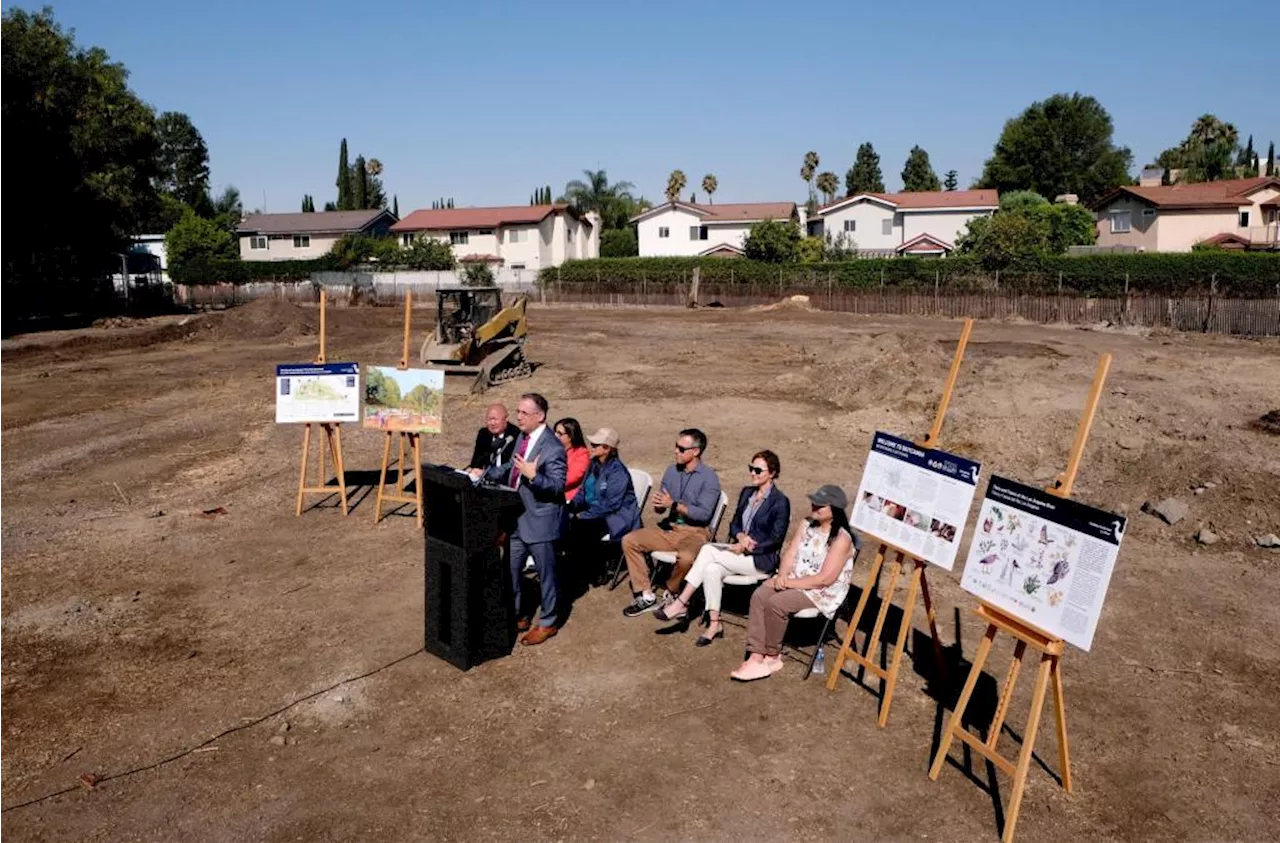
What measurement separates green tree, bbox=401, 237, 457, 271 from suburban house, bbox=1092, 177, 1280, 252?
4378 centimetres

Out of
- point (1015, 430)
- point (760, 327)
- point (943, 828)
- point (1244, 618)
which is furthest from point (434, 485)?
point (760, 327)

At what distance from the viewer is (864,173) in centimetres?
10781

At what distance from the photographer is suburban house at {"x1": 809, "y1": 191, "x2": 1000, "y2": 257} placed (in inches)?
2506

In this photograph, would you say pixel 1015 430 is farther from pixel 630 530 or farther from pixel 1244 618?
pixel 630 530

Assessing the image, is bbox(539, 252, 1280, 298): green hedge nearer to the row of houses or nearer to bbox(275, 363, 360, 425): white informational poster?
the row of houses

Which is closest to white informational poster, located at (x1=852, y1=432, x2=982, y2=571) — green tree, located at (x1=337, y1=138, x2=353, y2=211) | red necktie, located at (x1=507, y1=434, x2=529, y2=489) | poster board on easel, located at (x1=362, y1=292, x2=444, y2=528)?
red necktie, located at (x1=507, y1=434, x2=529, y2=489)

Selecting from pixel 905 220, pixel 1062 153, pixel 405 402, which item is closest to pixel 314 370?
pixel 405 402

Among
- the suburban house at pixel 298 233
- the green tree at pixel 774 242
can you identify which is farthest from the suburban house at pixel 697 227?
the suburban house at pixel 298 233

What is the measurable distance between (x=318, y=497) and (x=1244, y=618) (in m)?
10.8

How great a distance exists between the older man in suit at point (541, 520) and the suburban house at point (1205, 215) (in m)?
61.5

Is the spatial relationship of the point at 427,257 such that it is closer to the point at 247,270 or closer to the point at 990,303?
the point at 247,270

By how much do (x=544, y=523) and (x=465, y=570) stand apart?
2.76 feet

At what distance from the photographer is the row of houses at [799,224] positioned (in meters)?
59.4

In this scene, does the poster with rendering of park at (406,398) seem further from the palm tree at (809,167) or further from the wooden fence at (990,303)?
the palm tree at (809,167)
